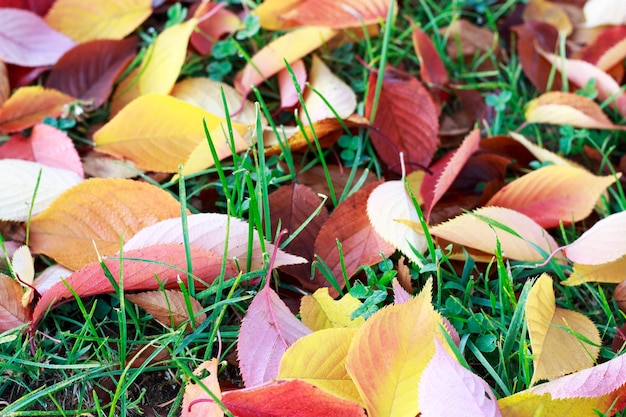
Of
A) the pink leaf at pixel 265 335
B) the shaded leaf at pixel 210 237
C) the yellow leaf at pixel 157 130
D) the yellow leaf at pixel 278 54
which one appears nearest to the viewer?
the pink leaf at pixel 265 335

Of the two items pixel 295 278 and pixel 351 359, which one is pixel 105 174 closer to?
pixel 295 278

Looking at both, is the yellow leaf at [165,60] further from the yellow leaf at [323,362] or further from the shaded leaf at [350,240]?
the yellow leaf at [323,362]

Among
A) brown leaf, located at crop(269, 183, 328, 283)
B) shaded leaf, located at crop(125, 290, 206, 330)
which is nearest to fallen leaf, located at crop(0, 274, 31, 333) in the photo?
shaded leaf, located at crop(125, 290, 206, 330)

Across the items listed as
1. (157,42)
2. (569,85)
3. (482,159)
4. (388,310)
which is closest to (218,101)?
(157,42)

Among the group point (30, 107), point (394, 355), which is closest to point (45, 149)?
point (30, 107)

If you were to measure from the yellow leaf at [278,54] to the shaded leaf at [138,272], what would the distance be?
397mm

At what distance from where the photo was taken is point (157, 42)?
122cm

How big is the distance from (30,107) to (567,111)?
0.92 meters

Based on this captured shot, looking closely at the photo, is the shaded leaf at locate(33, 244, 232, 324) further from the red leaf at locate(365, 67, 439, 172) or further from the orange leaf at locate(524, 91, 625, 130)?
the orange leaf at locate(524, 91, 625, 130)

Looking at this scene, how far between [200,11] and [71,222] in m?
0.51

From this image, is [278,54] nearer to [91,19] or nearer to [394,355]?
[91,19]

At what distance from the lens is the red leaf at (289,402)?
721 millimetres

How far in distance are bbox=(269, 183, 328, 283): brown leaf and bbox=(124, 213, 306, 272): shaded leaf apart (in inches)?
3.1

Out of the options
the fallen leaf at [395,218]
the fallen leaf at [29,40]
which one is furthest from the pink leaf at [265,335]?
the fallen leaf at [29,40]
